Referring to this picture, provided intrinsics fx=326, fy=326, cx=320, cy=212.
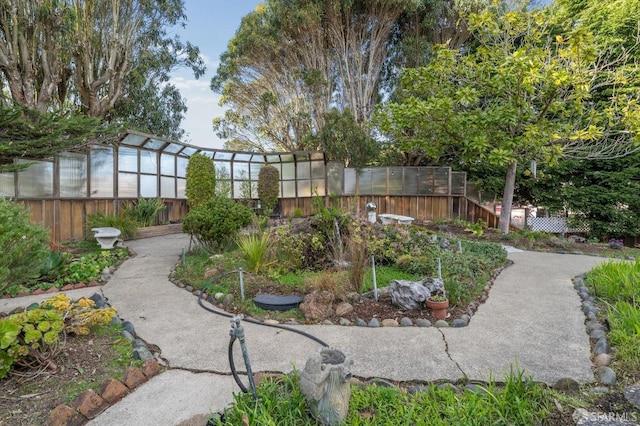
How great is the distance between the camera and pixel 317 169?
1295 cm

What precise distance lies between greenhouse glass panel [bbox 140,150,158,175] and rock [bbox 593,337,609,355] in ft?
34.9

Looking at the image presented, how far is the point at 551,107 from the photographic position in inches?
269

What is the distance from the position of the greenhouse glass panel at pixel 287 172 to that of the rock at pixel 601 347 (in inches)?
452

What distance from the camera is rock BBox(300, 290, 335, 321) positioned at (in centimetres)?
308

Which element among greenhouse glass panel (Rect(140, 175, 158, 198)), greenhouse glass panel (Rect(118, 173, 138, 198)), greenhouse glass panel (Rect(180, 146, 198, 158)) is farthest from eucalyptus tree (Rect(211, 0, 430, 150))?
greenhouse glass panel (Rect(118, 173, 138, 198))

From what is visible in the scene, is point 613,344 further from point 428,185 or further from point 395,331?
point 428,185

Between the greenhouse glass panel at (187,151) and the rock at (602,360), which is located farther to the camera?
the greenhouse glass panel at (187,151)

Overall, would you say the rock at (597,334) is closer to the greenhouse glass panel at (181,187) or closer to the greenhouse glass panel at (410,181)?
the greenhouse glass panel at (410,181)

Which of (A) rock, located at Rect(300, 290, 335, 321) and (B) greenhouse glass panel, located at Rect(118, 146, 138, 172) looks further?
(B) greenhouse glass panel, located at Rect(118, 146, 138, 172)

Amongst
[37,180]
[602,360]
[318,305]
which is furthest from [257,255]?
[37,180]

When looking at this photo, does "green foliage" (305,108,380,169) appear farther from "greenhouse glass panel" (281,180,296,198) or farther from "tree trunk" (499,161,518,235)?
"tree trunk" (499,161,518,235)

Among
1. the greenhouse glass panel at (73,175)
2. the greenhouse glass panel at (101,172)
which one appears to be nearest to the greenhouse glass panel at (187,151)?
the greenhouse glass panel at (101,172)

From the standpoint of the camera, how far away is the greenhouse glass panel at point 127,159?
907cm

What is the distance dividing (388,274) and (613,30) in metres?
11.0
